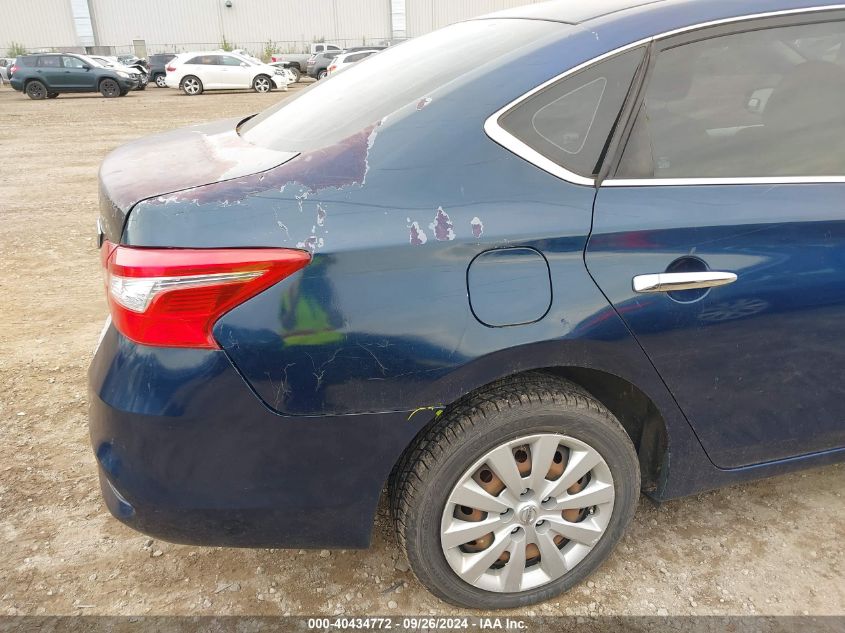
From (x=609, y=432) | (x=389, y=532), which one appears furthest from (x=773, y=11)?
(x=389, y=532)

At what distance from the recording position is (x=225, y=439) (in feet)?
5.08

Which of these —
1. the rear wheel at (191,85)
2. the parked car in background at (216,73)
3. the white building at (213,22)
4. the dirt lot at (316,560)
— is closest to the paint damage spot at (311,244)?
the dirt lot at (316,560)

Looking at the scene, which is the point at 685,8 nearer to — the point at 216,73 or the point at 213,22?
the point at 216,73

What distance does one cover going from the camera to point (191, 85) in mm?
22891

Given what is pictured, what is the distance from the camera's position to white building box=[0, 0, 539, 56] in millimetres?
45562

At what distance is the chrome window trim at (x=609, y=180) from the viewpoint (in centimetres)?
162

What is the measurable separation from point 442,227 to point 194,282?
0.59 metres

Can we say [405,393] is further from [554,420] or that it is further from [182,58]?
[182,58]

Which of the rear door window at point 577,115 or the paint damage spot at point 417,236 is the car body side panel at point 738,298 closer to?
the rear door window at point 577,115

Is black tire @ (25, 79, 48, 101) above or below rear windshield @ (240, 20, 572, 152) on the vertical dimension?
below

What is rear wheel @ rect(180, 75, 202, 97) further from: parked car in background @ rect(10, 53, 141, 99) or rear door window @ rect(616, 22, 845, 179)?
rear door window @ rect(616, 22, 845, 179)

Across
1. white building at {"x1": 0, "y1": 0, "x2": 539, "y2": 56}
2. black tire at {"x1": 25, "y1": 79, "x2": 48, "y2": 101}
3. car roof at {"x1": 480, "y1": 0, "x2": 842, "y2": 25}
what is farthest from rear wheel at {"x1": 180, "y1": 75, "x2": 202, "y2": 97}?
white building at {"x1": 0, "y1": 0, "x2": 539, "y2": 56}

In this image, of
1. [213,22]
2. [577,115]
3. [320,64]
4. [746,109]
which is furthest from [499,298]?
[213,22]

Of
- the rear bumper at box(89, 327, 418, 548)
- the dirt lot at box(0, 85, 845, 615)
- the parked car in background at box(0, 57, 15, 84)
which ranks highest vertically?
the rear bumper at box(89, 327, 418, 548)
